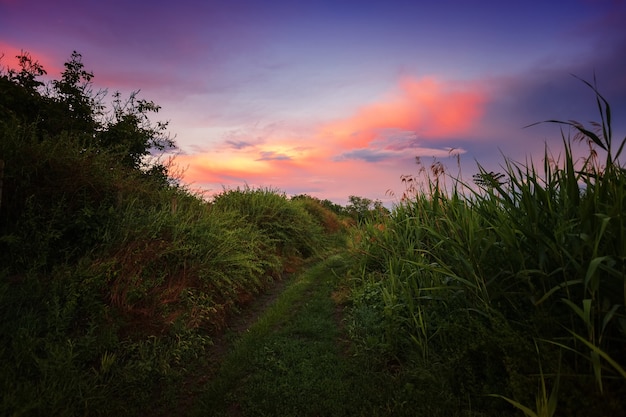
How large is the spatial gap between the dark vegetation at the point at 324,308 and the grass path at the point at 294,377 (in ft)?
0.09

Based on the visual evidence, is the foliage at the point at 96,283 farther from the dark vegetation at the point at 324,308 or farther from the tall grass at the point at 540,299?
the tall grass at the point at 540,299

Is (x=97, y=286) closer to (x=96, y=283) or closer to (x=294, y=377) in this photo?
(x=96, y=283)

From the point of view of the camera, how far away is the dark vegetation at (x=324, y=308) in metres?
2.51

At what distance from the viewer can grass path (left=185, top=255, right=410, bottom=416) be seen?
3342 mm

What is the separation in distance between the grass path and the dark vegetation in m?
0.03

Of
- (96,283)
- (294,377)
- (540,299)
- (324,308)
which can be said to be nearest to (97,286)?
(96,283)

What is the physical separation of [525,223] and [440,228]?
182 cm

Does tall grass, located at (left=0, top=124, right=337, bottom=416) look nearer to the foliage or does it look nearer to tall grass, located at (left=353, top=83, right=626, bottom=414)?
the foliage

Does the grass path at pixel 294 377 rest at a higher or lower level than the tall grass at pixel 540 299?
lower

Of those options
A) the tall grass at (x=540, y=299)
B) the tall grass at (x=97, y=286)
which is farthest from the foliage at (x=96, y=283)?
the tall grass at (x=540, y=299)

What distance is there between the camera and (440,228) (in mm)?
4879

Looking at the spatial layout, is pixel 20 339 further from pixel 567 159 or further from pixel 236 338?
pixel 567 159

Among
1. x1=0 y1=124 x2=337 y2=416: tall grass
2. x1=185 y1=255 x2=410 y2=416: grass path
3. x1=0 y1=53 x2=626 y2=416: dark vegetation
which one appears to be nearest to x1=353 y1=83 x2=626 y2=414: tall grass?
x1=0 y1=53 x2=626 y2=416: dark vegetation

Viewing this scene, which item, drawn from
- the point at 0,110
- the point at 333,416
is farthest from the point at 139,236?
the point at 0,110
